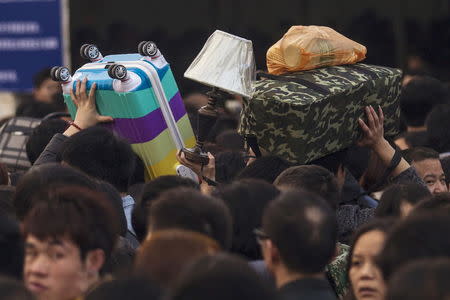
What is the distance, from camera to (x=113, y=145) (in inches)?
221

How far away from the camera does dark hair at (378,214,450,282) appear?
12.0 ft

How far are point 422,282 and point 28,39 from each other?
849 centimetres

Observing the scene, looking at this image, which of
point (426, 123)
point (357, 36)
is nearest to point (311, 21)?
point (357, 36)

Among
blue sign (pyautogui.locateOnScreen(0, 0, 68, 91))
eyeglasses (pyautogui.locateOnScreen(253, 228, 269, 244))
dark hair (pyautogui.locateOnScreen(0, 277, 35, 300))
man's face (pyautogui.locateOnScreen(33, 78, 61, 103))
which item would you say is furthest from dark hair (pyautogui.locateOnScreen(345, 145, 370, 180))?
blue sign (pyautogui.locateOnScreen(0, 0, 68, 91))

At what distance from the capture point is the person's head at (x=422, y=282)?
3.05m

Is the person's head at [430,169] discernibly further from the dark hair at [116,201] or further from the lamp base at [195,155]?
the dark hair at [116,201]

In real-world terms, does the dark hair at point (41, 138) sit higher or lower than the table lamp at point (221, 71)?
lower

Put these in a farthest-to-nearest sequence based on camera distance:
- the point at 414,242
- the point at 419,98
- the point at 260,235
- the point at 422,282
A: the point at 419,98, the point at 260,235, the point at 414,242, the point at 422,282

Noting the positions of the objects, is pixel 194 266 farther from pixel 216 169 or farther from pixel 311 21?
pixel 311 21

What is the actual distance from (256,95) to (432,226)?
1.96 meters

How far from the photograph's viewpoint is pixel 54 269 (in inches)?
156

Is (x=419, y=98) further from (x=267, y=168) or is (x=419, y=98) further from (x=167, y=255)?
(x=167, y=255)

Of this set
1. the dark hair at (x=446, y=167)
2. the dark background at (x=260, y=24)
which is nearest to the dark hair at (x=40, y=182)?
the dark hair at (x=446, y=167)

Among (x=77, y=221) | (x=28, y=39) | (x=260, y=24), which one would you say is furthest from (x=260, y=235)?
(x=28, y=39)
